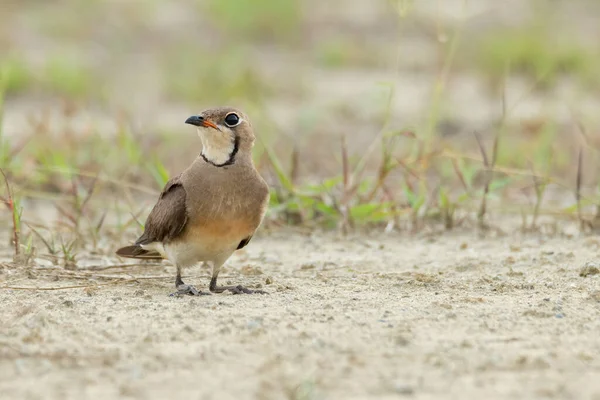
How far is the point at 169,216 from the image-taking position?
4.60 metres

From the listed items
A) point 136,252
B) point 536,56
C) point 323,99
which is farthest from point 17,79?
point 136,252

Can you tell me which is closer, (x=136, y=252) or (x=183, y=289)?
(x=183, y=289)

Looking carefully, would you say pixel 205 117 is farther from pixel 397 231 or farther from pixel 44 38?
pixel 44 38

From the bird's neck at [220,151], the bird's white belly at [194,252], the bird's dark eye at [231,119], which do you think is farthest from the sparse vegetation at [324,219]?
the bird's dark eye at [231,119]

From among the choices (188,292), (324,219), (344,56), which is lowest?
(188,292)

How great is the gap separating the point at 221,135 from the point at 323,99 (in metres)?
6.22

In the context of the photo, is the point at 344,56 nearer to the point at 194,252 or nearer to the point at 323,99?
the point at 323,99

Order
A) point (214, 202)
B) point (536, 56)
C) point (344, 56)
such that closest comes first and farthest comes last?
point (214, 202), point (536, 56), point (344, 56)

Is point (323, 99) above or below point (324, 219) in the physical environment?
above

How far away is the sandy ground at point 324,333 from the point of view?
10.7ft

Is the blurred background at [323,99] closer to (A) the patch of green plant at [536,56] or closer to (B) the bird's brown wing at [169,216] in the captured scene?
(A) the patch of green plant at [536,56]

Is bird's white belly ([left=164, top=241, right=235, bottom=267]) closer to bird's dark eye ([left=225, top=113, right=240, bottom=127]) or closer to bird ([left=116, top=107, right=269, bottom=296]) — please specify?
bird ([left=116, top=107, right=269, bottom=296])

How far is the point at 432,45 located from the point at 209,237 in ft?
31.2

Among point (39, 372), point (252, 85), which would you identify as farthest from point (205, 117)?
point (252, 85)
